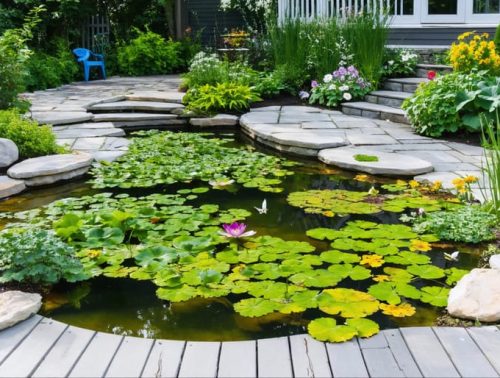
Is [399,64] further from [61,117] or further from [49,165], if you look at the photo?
[49,165]

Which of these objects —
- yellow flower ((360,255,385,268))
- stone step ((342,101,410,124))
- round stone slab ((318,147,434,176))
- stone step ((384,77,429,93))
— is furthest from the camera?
stone step ((384,77,429,93))

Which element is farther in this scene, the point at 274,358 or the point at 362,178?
the point at 362,178

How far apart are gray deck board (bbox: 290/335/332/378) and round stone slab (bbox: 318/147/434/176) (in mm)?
2620

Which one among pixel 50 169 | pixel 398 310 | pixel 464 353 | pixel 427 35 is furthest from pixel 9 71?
pixel 427 35

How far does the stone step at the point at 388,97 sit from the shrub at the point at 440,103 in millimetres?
1052

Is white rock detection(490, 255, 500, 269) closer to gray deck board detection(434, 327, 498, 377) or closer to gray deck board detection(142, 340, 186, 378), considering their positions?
gray deck board detection(434, 327, 498, 377)

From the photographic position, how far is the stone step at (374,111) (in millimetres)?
6543

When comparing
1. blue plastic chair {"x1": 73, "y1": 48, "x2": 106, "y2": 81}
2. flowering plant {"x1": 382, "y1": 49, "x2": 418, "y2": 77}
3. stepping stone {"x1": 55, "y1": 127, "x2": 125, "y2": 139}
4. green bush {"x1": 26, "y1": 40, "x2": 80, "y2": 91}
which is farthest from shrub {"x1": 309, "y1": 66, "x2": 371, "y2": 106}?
blue plastic chair {"x1": 73, "y1": 48, "x2": 106, "y2": 81}

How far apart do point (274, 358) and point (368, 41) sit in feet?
19.8

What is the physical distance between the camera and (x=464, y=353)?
200 cm

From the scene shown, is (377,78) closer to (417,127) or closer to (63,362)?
(417,127)

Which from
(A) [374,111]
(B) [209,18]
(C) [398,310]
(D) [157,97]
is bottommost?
(C) [398,310]

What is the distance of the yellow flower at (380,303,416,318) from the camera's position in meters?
2.41

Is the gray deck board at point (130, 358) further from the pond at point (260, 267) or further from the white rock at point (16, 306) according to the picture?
A: the white rock at point (16, 306)
